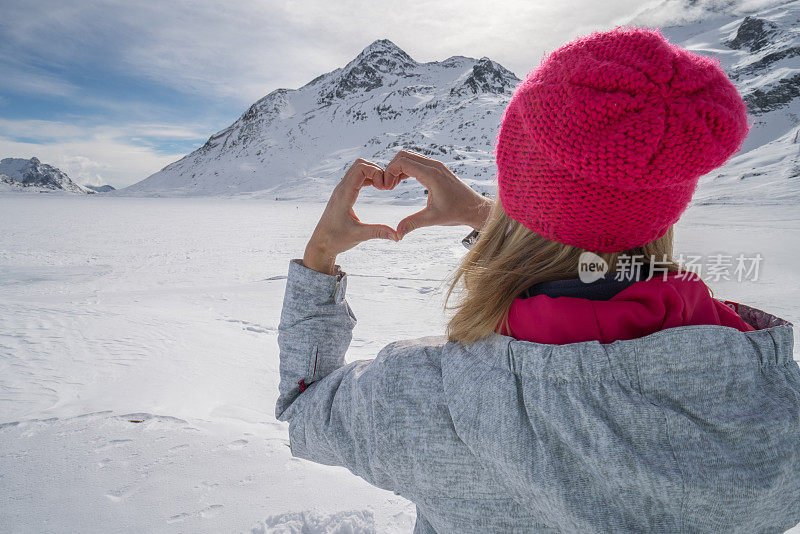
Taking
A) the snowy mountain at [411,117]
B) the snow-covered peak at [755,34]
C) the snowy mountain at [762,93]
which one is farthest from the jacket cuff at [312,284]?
the snow-covered peak at [755,34]

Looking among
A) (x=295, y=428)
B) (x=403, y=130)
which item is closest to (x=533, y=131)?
(x=295, y=428)

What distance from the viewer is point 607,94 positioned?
0.67m

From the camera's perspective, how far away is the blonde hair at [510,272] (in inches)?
31.5

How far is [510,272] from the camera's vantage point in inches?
32.3

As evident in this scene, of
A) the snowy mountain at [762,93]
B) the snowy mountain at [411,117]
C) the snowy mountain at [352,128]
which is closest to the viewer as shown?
the snowy mountain at [762,93]

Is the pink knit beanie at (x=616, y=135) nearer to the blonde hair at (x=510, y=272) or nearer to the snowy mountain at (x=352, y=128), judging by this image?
the blonde hair at (x=510, y=272)

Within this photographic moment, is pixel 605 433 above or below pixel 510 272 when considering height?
below

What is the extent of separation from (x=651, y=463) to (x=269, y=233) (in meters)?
A: 13.7

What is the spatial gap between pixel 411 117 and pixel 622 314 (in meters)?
Result: 127

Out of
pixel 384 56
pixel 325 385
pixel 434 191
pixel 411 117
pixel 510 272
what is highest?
pixel 384 56

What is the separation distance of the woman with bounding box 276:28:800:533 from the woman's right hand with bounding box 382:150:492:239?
25 cm

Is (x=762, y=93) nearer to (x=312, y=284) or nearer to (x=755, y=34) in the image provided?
(x=755, y=34)

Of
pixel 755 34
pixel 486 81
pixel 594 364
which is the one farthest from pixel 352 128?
pixel 594 364

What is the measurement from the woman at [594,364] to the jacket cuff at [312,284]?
0.23 meters
